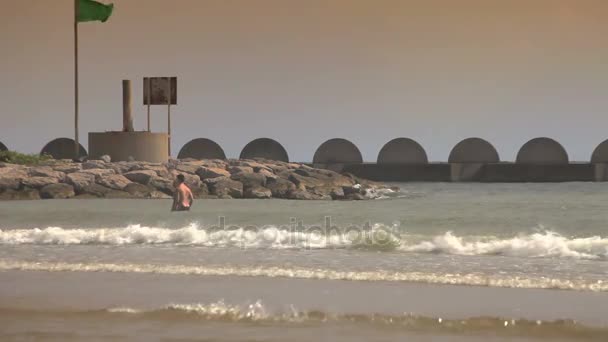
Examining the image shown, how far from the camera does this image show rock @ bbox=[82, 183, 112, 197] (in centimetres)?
3194

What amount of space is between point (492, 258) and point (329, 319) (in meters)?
6.36

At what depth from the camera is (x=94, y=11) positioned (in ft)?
116

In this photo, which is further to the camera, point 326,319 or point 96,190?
point 96,190

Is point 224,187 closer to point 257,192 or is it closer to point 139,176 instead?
point 257,192

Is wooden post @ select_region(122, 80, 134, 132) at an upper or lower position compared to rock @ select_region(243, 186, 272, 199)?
upper

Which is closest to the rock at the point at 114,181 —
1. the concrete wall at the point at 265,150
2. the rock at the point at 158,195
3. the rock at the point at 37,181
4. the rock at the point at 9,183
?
the rock at the point at 158,195

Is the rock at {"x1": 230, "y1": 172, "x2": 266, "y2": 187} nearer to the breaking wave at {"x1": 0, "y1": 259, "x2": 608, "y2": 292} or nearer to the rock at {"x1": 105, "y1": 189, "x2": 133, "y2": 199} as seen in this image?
the rock at {"x1": 105, "y1": 189, "x2": 133, "y2": 199}

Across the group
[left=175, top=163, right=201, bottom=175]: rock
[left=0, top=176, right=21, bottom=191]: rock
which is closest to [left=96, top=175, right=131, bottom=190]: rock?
[left=0, top=176, right=21, bottom=191]: rock

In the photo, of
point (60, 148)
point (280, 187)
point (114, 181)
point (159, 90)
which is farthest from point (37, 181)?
point (60, 148)

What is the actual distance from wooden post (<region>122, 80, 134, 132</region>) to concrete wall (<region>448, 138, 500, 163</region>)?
1129 inches

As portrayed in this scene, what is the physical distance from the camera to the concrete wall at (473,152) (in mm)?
59000

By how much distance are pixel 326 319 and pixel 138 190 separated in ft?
78.7

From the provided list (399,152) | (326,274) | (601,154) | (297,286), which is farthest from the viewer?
(601,154)

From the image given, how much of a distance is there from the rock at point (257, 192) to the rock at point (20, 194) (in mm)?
7624
